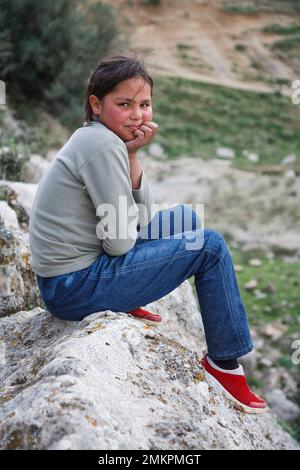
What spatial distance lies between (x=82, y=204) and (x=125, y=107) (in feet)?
1.60

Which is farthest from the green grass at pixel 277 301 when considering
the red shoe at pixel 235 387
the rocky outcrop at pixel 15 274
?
the rocky outcrop at pixel 15 274

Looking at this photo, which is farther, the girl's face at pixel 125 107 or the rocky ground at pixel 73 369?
the girl's face at pixel 125 107

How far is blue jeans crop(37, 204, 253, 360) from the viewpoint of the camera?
253 centimetres

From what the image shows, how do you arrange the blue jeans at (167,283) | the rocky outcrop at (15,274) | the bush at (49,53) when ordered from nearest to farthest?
the blue jeans at (167,283) < the rocky outcrop at (15,274) < the bush at (49,53)

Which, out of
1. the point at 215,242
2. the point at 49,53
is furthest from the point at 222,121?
the point at 215,242

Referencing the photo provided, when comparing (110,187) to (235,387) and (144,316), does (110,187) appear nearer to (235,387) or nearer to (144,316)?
(144,316)

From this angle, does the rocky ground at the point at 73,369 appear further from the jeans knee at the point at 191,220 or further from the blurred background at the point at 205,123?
the jeans knee at the point at 191,220

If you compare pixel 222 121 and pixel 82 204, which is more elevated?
pixel 82 204

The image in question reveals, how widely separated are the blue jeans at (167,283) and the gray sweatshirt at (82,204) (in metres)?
0.06

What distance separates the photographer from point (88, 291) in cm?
253

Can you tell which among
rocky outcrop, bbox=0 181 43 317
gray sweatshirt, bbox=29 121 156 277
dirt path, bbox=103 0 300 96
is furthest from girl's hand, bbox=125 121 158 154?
dirt path, bbox=103 0 300 96

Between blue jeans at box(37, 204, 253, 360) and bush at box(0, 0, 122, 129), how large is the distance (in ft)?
34.4

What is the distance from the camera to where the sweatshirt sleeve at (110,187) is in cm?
243

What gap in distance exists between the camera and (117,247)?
2.50 metres
